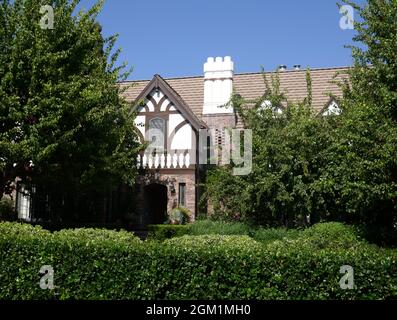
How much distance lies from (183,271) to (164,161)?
14.4m

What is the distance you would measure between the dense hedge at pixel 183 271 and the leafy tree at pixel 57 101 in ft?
20.0

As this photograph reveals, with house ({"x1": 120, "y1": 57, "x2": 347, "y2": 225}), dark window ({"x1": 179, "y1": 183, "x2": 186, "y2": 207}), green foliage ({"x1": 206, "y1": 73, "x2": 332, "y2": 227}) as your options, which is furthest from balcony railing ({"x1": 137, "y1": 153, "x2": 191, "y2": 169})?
green foliage ({"x1": 206, "y1": 73, "x2": 332, "y2": 227})

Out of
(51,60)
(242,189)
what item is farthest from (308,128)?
(51,60)

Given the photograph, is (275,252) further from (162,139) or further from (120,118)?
(162,139)

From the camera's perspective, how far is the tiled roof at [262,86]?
2475 centimetres

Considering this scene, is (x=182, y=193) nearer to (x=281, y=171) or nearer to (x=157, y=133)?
(x=157, y=133)

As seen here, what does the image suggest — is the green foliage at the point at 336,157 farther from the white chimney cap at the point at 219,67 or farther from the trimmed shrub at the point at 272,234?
the white chimney cap at the point at 219,67

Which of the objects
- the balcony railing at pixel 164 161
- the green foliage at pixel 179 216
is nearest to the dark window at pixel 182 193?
the green foliage at pixel 179 216

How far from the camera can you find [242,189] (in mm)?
18078

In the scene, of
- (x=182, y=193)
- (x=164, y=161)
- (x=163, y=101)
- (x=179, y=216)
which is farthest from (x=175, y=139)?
(x=179, y=216)

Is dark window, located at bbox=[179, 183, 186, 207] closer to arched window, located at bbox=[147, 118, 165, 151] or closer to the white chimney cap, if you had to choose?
arched window, located at bbox=[147, 118, 165, 151]

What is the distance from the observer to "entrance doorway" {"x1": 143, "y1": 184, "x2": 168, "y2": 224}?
23.3 m

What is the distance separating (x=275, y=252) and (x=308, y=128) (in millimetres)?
10275

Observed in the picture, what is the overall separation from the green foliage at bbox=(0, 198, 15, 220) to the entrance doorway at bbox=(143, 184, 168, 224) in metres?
6.57
